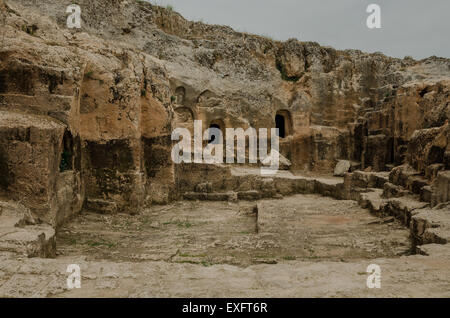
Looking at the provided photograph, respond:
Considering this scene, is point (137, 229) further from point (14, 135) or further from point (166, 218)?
point (14, 135)

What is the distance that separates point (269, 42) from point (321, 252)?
1767 centimetres

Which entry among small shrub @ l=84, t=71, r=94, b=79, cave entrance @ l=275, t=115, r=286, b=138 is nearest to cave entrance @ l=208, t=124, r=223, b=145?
cave entrance @ l=275, t=115, r=286, b=138

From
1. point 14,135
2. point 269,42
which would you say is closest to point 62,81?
point 14,135

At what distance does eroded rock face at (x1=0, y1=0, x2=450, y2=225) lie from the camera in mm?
6387

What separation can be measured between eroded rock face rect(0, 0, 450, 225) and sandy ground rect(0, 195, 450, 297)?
3.59ft

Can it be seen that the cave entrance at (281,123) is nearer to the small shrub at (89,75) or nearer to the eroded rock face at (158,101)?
the eroded rock face at (158,101)

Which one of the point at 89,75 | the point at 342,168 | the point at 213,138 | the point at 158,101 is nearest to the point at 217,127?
the point at 213,138

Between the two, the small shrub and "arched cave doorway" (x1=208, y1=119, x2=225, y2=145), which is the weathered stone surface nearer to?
"arched cave doorway" (x1=208, y1=119, x2=225, y2=145)

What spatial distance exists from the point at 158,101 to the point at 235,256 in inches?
224

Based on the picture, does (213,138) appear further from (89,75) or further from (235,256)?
(235,256)

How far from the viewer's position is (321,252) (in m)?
5.61

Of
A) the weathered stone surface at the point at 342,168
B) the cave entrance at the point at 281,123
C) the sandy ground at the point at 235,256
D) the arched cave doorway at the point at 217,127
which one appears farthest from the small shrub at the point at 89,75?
the cave entrance at the point at 281,123

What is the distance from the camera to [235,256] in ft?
18.0

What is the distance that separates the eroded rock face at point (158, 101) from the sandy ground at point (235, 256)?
A: 43.1 inches
